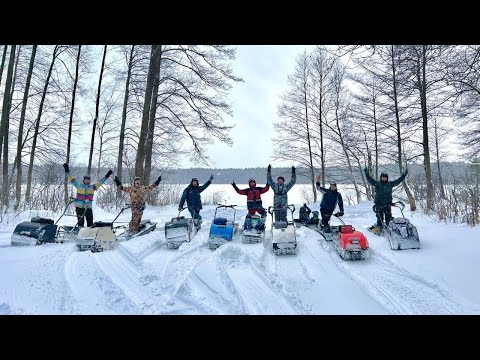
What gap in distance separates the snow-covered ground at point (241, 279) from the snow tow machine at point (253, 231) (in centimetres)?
20

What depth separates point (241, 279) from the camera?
15.2ft

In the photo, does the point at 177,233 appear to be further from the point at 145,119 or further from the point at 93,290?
the point at 145,119

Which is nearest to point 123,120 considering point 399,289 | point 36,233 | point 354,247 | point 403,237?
point 36,233

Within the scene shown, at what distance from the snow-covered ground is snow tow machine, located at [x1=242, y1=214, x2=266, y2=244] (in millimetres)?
202

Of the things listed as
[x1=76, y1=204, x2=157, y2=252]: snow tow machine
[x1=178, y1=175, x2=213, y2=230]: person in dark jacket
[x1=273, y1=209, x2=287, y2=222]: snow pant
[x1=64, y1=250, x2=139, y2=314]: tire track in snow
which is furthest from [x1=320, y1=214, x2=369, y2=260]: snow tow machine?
[x1=76, y1=204, x2=157, y2=252]: snow tow machine

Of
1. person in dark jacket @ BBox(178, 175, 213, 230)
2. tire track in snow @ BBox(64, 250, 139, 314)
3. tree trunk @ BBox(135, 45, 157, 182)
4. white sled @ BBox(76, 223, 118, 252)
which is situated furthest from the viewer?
tree trunk @ BBox(135, 45, 157, 182)

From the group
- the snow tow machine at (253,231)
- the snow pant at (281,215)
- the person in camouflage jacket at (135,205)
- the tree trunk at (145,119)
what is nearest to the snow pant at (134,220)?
the person in camouflage jacket at (135,205)

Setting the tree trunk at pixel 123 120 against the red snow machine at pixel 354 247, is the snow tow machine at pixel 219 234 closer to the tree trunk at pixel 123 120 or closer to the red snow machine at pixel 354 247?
the red snow machine at pixel 354 247

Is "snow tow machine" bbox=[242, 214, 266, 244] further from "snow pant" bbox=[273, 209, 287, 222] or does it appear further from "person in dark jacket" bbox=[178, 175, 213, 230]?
"person in dark jacket" bbox=[178, 175, 213, 230]

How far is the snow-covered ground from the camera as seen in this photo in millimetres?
3643

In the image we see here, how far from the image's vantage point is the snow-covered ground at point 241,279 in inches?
143

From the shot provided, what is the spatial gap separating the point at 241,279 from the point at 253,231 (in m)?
2.45
